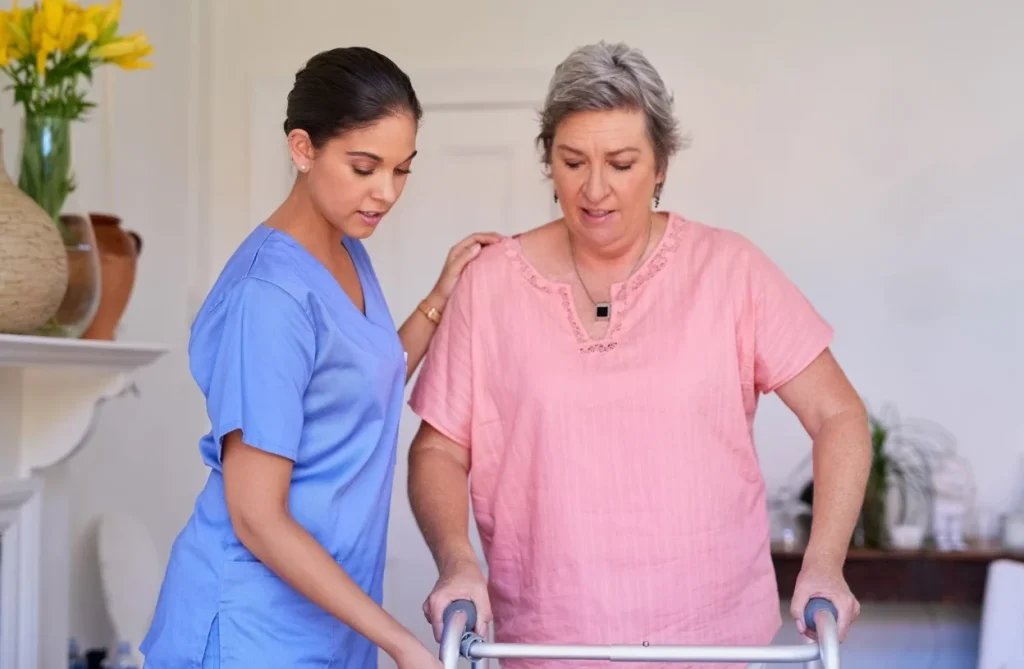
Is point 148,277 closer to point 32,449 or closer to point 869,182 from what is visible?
point 32,449

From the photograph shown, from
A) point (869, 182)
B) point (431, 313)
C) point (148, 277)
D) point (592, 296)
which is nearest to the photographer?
point (592, 296)

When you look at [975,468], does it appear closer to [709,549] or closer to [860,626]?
[860,626]

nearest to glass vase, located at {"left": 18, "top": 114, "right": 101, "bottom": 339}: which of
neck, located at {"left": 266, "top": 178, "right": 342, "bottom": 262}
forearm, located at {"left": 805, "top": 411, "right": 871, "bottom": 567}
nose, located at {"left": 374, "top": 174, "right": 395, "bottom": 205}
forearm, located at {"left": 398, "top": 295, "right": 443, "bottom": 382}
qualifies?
forearm, located at {"left": 398, "top": 295, "right": 443, "bottom": 382}

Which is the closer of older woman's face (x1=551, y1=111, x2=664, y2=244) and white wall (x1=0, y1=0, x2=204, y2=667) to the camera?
older woman's face (x1=551, y1=111, x2=664, y2=244)

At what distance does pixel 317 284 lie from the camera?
1465 mm

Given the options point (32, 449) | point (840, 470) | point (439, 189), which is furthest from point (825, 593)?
point (439, 189)

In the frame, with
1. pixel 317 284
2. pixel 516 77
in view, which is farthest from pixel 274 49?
pixel 317 284

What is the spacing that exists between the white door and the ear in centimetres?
208

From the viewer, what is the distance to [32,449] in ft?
7.50

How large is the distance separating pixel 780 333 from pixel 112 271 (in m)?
1.23

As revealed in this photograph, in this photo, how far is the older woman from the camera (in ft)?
5.56

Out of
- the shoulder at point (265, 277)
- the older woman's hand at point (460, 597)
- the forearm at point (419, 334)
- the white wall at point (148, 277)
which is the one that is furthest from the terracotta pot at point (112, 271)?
the older woman's hand at point (460, 597)

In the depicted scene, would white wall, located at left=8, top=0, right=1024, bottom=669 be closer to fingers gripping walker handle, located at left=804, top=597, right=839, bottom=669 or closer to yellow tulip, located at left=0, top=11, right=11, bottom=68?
yellow tulip, located at left=0, top=11, right=11, bottom=68

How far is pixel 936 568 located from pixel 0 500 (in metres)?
2.20
